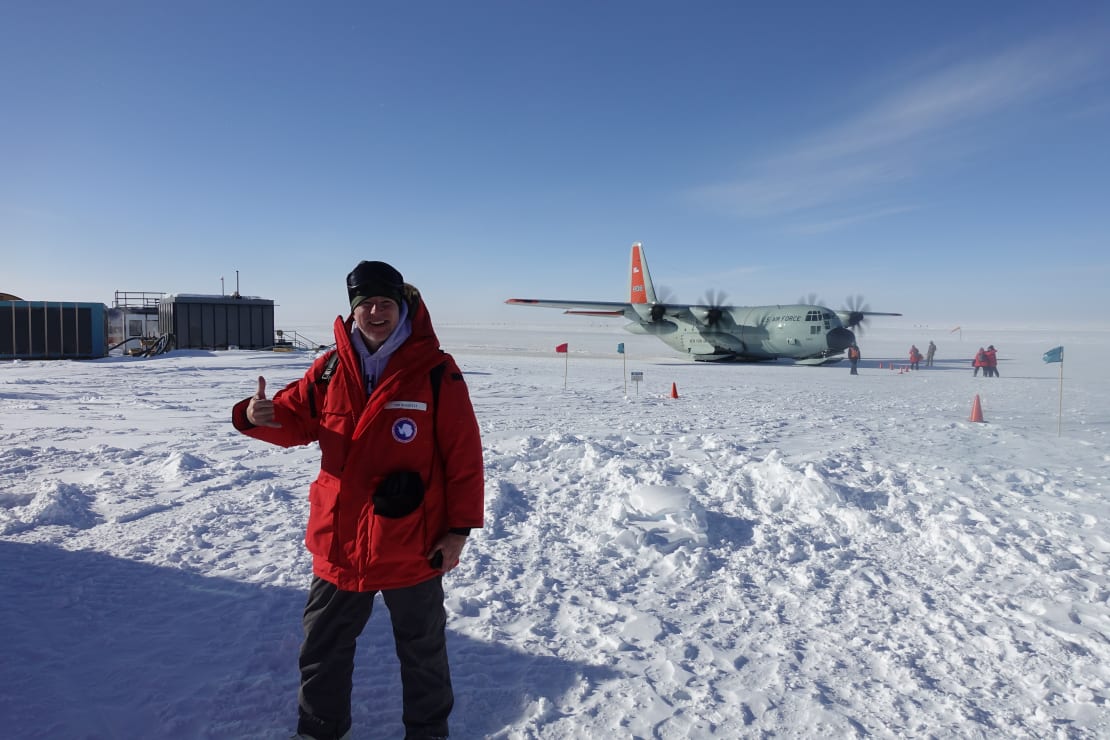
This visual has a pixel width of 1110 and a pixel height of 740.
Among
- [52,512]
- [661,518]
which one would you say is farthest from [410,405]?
[52,512]

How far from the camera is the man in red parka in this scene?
7.61 feet

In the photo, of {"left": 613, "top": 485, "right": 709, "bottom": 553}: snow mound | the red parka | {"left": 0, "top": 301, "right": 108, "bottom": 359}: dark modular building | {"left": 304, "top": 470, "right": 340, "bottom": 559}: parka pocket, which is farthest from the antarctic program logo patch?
{"left": 0, "top": 301, "right": 108, "bottom": 359}: dark modular building

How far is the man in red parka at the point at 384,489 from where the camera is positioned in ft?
7.61

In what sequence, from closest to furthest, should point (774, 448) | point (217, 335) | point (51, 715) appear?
point (51, 715), point (774, 448), point (217, 335)

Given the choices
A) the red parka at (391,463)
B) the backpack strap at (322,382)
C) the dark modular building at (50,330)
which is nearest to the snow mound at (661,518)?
the red parka at (391,463)

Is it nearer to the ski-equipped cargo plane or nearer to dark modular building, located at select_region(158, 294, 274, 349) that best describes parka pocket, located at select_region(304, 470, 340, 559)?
the ski-equipped cargo plane

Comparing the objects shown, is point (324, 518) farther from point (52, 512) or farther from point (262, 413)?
point (52, 512)

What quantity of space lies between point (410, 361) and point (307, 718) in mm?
1500

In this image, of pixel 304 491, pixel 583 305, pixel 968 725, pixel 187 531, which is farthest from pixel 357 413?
pixel 583 305

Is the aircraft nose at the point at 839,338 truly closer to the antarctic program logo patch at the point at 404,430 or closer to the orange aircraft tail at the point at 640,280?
the orange aircraft tail at the point at 640,280

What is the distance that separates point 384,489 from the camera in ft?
7.46

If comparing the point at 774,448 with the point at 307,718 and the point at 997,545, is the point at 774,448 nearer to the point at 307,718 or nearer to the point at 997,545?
the point at 997,545

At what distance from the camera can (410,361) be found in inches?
94.3

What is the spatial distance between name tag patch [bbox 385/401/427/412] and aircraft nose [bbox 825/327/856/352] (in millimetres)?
25841
